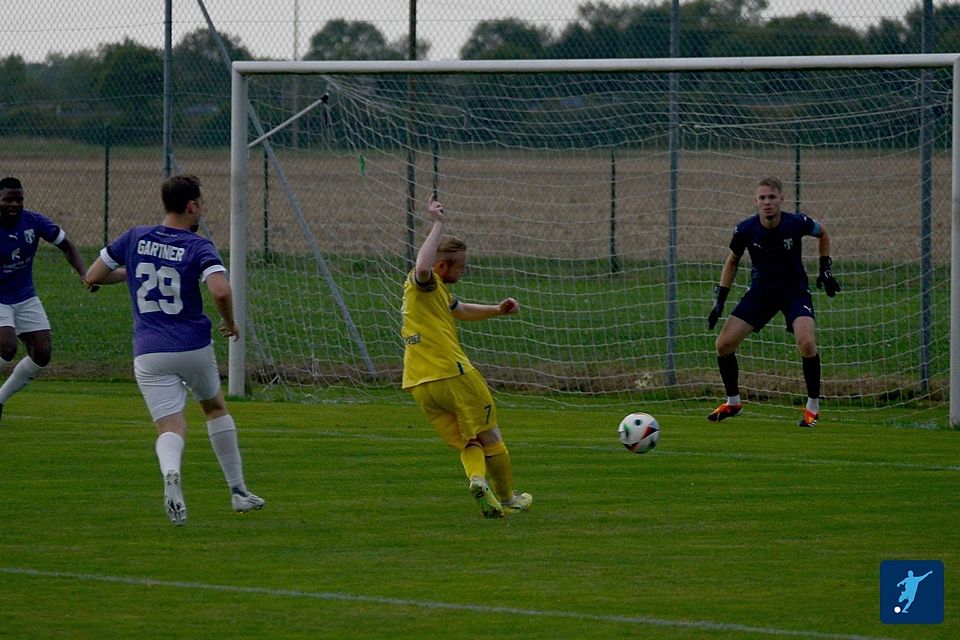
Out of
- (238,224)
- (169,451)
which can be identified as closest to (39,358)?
(238,224)

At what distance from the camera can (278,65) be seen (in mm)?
14016

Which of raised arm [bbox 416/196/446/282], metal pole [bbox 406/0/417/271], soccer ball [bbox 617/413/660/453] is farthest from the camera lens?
metal pole [bbox 406/0/417/271]

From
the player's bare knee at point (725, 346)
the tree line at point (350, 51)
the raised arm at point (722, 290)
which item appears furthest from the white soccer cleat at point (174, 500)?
the tree line at point (350, 51)

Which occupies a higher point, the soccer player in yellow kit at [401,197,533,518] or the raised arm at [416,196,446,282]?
the raised arm at [416,196,446,282]

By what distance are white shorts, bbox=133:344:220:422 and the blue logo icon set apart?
3.73 meters

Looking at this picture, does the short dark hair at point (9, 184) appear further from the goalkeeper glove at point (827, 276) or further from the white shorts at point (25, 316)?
the goalkeeper glove at point (827, 276)

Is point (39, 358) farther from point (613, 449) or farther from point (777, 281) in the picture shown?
point (777, 281)

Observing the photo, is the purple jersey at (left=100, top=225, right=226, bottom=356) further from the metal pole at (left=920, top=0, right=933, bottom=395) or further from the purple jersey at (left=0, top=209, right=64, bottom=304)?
the metal pole at (left=920, top=0, right=933, bottom=395)

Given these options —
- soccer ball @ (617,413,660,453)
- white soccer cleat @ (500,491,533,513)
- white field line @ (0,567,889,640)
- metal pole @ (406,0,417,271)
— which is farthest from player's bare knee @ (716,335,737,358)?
white field line @ (0,567,889,640)

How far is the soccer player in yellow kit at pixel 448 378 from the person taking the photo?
26.9 ft

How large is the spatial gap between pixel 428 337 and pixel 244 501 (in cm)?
A: 141

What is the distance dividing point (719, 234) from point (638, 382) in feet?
10.1

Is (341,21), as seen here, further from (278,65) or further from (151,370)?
(151,370)

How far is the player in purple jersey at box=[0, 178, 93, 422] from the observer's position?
11641mm
